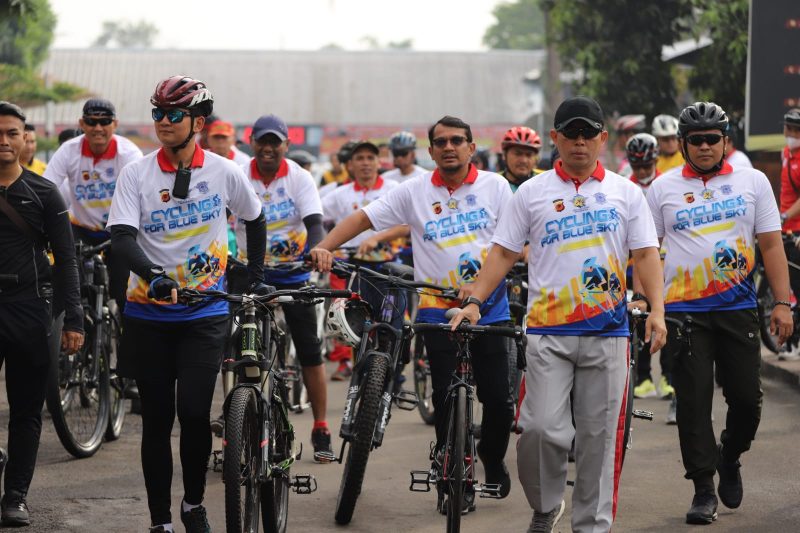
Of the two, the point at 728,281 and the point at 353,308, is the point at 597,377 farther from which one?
the point at 353,308

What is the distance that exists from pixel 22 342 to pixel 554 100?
93.5ft

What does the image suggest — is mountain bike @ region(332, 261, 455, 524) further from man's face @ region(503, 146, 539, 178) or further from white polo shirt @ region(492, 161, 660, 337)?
man's face @ region(503, 146, 539, 178)

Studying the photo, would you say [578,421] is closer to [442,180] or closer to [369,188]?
[442,180]

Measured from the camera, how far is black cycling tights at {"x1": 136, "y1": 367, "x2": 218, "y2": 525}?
6.83 meters

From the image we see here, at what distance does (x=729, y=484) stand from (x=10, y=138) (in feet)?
13.9

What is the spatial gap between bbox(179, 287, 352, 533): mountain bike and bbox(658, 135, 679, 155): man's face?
6652 millimetres

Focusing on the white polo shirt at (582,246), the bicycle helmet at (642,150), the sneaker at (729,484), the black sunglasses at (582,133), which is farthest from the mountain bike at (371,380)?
the bicycle helmet at (642,150)

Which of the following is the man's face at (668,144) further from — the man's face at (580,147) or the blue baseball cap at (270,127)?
the man's face at (580,147)

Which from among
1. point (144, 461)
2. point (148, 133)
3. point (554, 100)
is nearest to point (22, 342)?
point (144, 461)

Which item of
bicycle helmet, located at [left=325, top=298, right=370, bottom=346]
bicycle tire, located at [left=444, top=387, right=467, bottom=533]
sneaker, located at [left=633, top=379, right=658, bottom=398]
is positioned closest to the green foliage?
sneaker, located at [left=633, top=379, right=658, bottom=398]

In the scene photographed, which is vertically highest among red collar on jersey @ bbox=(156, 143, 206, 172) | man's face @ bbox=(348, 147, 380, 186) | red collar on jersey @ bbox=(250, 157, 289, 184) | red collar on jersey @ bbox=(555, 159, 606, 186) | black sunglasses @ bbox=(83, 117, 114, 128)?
black sunglasses @ bbox=(83, 117, 114, 128)

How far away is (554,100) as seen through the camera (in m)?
35.0

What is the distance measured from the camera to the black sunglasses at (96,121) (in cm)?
1027

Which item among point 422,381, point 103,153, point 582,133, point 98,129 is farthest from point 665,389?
point 582,133
